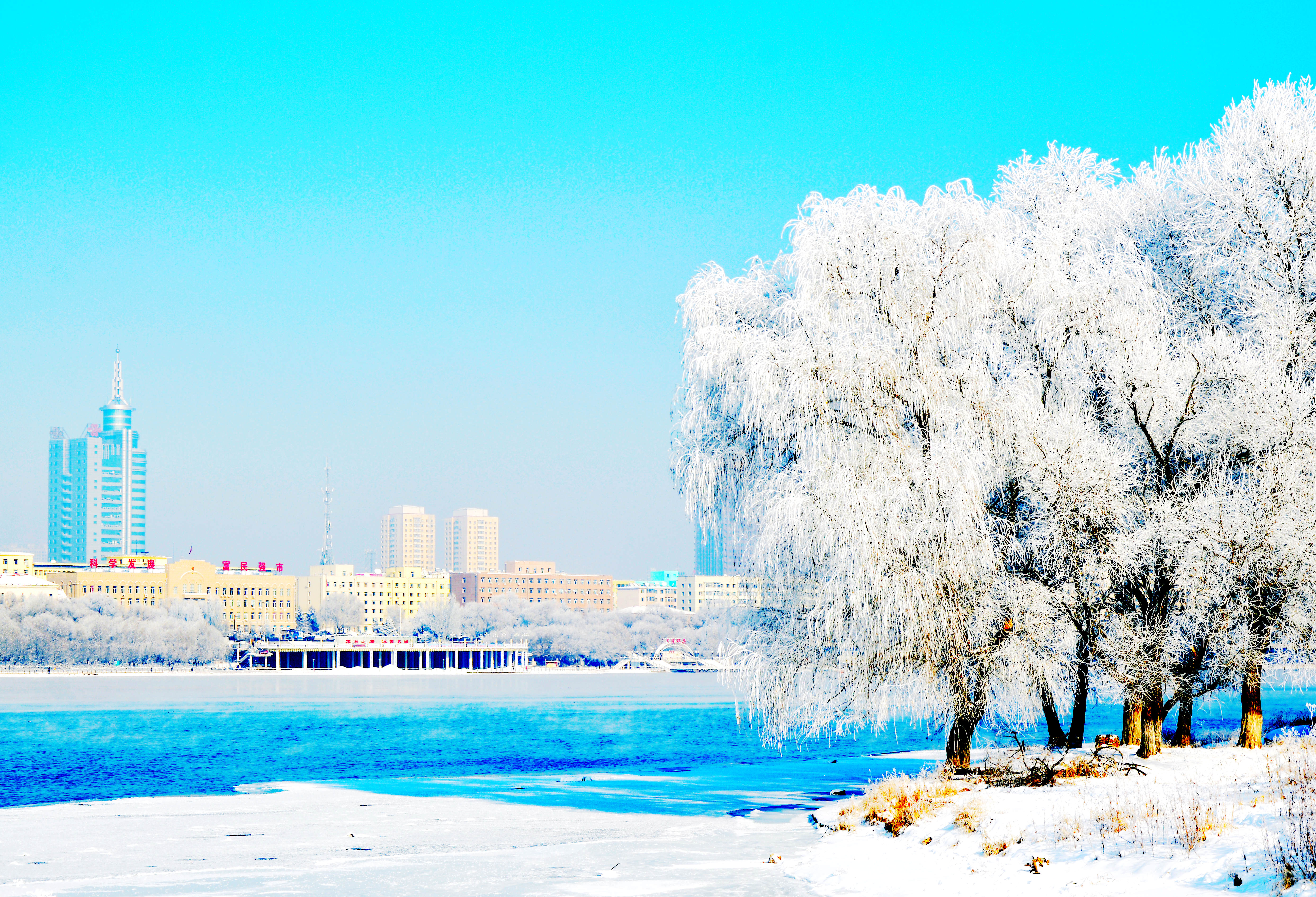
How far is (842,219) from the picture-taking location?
24.5 m

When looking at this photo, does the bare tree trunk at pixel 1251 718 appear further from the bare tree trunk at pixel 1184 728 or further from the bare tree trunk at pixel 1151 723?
the bare tree trunk at pixel 1151 723

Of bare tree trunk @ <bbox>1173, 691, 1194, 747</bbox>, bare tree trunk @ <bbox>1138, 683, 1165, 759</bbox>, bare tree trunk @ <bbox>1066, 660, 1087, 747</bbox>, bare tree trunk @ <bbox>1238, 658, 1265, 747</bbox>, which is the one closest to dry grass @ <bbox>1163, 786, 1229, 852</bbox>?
bare tree trunk @ <bbox>1066, 660, 1087, 747</bbox>

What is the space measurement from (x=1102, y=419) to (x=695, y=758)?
2482cm

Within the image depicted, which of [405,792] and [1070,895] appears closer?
[1070,895]

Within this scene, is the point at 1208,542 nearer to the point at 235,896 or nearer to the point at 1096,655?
the point at 1096,655

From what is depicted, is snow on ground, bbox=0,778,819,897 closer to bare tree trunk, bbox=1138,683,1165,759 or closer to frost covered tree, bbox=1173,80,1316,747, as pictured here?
bare tree trunk, bbox=1138,683,1165,759

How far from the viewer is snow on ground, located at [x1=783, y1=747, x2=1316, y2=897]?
14.5 metres

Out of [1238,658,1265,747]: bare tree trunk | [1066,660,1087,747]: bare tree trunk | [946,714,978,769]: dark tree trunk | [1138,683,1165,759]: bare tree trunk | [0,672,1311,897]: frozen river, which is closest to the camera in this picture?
[0,672,1311,897]: frozen river

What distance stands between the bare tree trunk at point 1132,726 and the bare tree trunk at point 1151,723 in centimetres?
113

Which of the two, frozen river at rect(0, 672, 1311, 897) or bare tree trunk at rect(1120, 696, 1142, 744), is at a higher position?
bare tree trunk at rect(1120, 696, 1142, 744)

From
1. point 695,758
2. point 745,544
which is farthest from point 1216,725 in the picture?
point 745,544

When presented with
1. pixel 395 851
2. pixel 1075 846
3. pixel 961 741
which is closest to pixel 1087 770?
pixel 961 741

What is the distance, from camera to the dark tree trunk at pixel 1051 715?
24.0 m

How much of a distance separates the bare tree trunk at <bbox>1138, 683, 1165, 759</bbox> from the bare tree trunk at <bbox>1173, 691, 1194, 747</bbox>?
6.67ft
